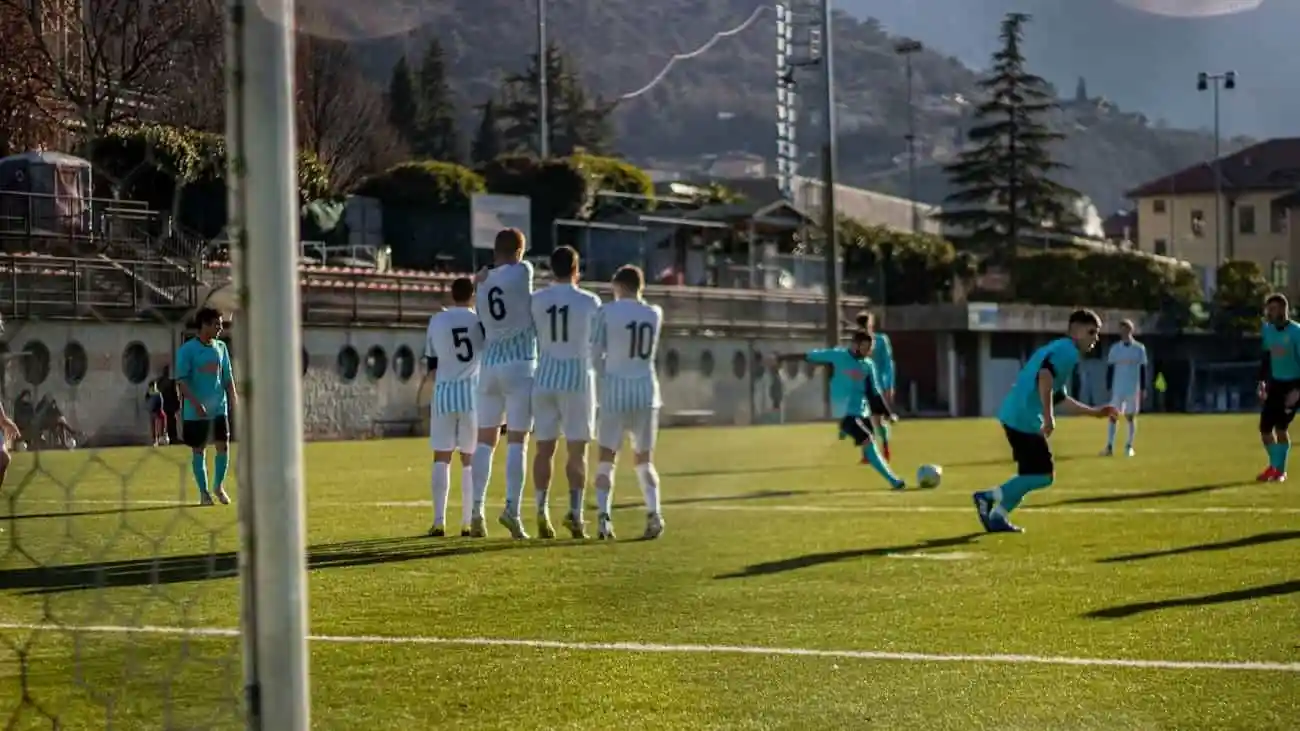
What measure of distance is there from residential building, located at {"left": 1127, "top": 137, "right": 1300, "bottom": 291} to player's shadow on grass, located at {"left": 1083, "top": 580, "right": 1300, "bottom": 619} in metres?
5.03

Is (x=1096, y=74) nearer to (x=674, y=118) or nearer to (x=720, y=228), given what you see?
(x=674, y=118)

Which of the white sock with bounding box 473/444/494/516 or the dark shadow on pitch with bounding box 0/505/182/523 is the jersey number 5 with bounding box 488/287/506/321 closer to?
the white sock with bounding box 473/444/494/516

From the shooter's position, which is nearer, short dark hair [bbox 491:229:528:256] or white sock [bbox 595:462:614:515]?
short dark hair [bbox 491:229:528:256]

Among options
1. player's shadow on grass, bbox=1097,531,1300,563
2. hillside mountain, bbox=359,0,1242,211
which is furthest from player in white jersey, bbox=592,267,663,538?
player's shadow on grass, bbox=1097,531,1300,563

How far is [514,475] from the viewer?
12.2 meters

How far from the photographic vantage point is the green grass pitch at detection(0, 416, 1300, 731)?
5.76m

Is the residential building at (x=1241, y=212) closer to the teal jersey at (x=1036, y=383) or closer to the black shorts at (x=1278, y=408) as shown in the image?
the black shorts at (x=1278, y=408)

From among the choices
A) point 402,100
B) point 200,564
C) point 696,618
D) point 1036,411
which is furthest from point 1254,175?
point 402,100

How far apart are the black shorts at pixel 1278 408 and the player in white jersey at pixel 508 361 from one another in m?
9.16

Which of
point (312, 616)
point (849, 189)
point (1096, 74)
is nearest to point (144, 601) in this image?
point (312, 616)

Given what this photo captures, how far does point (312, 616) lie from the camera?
8.12 metres

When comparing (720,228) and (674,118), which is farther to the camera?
(720,228)

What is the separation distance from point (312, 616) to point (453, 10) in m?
3.75

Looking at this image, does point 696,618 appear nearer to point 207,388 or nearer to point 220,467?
point 220,467
